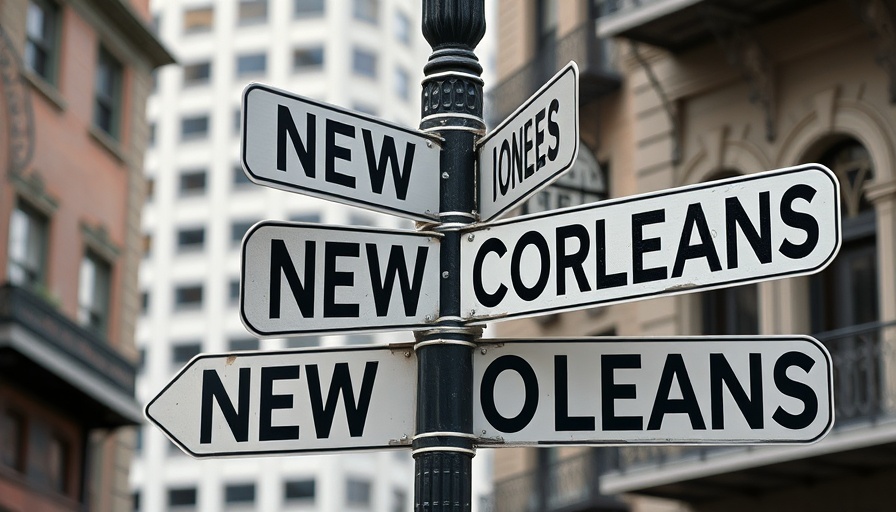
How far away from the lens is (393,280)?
16.5 feet

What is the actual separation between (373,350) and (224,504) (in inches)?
2663

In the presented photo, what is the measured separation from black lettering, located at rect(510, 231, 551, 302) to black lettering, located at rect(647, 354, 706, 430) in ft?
1.56

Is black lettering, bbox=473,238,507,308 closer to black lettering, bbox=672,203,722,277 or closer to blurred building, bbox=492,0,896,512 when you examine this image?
black lettering, bbox=672,203,722,277

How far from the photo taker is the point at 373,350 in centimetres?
511

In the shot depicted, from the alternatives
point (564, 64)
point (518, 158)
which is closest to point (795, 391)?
point (518, 158)

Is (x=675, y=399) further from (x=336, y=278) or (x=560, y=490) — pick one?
(x=560, y=490)

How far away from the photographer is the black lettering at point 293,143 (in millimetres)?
5051

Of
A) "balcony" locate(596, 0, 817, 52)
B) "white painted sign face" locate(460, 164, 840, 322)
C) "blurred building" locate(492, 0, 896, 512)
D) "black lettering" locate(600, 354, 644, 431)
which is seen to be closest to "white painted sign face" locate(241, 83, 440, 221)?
"white painted sign face" locate(460, 164, 840, 322)

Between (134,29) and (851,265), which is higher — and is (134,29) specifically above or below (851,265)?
above

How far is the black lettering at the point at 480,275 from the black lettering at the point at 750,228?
72 cm

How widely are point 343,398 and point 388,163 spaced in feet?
2.57

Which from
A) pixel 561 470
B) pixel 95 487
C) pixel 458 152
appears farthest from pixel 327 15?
pixel 458 152

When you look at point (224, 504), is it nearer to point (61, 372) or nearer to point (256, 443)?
point (61, 372)

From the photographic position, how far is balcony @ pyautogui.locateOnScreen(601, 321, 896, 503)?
50.6ft
